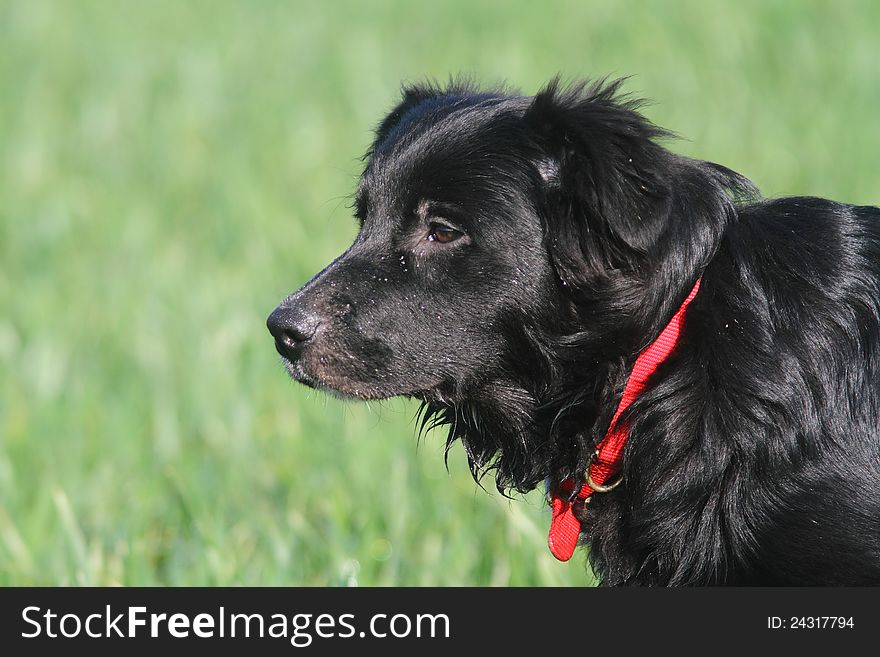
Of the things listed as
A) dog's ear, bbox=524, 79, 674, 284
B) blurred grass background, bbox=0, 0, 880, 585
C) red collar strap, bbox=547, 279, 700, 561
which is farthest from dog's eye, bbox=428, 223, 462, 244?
blurred grass background, bbox=0, 0, 880, 585

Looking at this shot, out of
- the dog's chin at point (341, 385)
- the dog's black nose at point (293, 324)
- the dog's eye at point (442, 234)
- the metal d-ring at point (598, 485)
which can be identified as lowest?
the metal d-ring at point (598, 485)

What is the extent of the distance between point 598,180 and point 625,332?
0.41 m

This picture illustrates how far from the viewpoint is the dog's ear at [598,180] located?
9.05ft

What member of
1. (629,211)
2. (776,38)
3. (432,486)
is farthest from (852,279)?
(776,38)

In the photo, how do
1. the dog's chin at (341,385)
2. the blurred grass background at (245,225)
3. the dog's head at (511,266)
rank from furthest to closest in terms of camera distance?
the blurred grass background at (245,225) < the dog's chin at (341,385) < the dog's head at (511,266)

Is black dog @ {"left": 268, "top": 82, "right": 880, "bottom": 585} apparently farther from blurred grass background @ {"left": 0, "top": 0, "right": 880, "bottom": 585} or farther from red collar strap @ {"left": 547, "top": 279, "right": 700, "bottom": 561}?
blurred grass background @ {"left": 0, "top": 0, "right": 880, "bottom": 585}

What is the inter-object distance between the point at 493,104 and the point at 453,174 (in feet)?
1.10

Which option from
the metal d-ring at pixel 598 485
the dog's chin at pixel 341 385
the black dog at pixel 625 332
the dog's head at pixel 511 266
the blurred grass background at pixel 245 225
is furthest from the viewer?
the blurred grass background at pixel 245 225

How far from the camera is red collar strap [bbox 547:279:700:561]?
2852 millimetres

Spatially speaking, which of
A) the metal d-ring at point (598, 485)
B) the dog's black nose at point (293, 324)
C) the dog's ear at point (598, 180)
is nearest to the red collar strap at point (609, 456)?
the metal d-ring at point (598, 485)

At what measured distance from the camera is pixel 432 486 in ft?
15.1

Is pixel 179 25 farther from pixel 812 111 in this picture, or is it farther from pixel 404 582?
pixel 404 582

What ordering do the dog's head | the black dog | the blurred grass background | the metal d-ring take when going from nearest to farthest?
1. the black dog
2. the dog's head
3. the metal d-ring
4. the blurred grass background

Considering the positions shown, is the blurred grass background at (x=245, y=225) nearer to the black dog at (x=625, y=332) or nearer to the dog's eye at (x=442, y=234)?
the black dog at (x=625, y=332)
